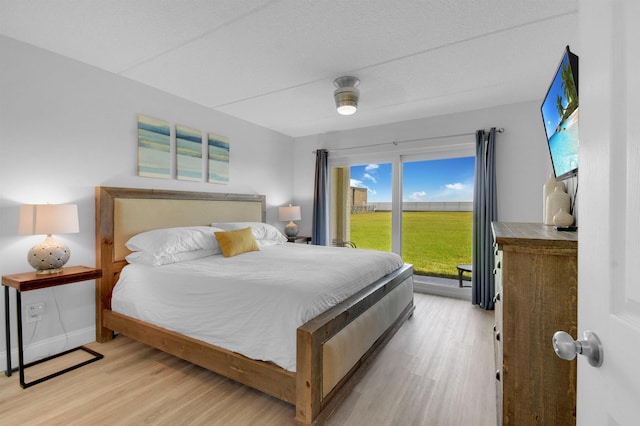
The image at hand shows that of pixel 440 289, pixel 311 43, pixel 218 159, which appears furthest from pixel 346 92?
pixel 440 289

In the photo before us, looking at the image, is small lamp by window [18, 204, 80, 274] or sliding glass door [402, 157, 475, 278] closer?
small lamp by window [18, 204, 80, 274]

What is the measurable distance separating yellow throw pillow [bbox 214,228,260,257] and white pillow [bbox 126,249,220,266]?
21 centimetres

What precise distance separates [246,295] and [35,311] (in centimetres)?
→ 195

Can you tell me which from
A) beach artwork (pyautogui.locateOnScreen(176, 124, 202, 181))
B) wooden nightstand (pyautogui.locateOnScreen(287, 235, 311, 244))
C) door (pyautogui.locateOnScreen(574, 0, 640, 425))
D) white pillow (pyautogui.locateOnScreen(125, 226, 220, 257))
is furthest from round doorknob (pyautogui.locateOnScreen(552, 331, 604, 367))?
wooden nightstand (pyautogui.locateOnScreen(287, 235, 311, 244))

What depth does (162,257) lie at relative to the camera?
270 cm

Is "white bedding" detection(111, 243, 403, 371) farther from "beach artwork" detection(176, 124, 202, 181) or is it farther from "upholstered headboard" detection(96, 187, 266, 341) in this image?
"beach artwork" detection(176, 124, 202, 181)

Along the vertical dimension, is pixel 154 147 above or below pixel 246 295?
above

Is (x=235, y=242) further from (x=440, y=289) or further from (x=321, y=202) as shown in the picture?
(x=440, y=289)

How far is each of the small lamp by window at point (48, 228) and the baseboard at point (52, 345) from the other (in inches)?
26.6

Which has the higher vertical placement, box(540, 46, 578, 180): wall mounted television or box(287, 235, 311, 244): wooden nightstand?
box(540, 46, 578, 180): wall mounted television

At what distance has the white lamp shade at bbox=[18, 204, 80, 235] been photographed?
2.20 metres

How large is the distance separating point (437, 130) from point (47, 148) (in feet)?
14.2

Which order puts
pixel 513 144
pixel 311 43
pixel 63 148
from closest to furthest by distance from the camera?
pixel 311 43, pixel 63 148, pixel 513 144

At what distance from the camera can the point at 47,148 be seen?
253cm
